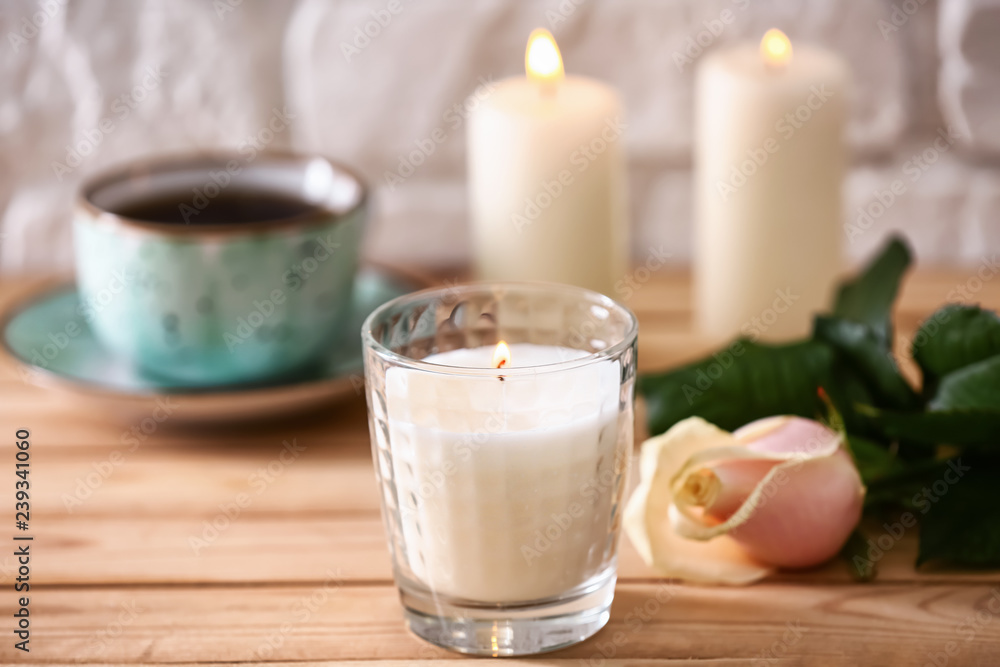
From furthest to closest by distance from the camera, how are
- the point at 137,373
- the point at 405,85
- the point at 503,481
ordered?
the point at 405,85, the point at 137,373, the point at 503,481

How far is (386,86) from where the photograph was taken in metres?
0.84

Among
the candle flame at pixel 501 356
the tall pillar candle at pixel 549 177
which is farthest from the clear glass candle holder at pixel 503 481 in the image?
the tall pillar candle at pixel 549 177

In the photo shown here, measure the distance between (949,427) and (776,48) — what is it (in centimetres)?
31

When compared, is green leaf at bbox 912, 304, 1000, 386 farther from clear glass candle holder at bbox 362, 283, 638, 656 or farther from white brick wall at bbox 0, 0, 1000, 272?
white brick wall at bbox 0, 0, 1000, 272

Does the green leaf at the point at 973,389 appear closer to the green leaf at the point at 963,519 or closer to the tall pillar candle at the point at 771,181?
the green leaf at the point at 963,519

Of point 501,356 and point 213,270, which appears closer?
point 501,356

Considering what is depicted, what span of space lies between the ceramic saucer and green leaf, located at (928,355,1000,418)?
303 mm

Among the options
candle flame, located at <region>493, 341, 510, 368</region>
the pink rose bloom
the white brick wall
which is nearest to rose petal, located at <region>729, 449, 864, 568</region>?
the pink rose bloom

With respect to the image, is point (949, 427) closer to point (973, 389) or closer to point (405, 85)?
point (973, 389)

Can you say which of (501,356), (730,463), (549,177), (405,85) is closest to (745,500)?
(730,463)

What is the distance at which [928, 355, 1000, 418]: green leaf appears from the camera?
0.47 meters

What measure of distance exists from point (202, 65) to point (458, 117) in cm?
20

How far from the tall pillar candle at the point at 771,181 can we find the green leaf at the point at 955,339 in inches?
7.6

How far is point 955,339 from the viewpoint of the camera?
0.49 metres
